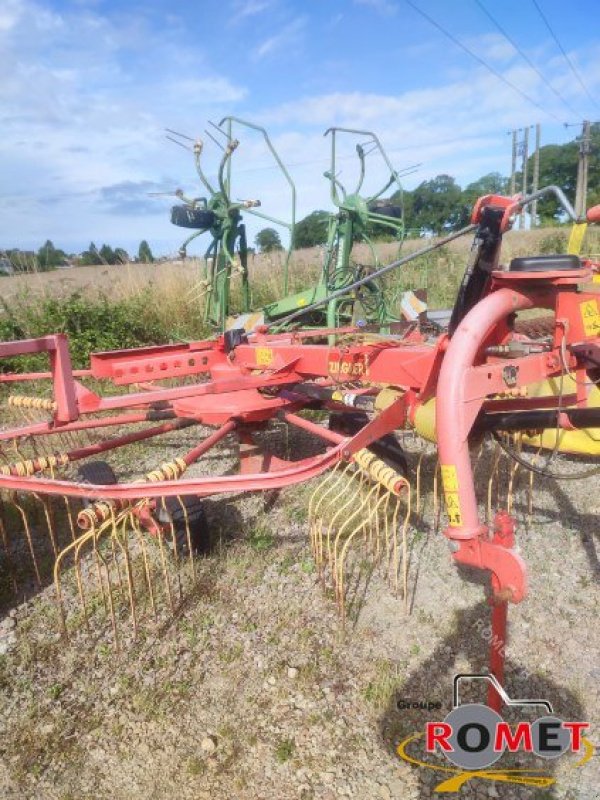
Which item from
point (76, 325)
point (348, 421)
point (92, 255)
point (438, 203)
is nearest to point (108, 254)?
point (92, 255)

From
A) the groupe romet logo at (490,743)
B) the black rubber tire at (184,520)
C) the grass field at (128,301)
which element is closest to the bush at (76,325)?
the grass field at (128,301)

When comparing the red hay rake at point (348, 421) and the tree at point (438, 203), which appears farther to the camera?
the tree at point (438, 203)

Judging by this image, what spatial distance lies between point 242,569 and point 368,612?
71cm

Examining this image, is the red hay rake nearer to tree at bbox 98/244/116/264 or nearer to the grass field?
the grass field

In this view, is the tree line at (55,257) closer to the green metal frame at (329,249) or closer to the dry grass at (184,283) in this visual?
the dry grass at (184,283)

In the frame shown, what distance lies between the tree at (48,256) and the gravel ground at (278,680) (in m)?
8.11

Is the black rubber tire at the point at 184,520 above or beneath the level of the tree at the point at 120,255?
beneath

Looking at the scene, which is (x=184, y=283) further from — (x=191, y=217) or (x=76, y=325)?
(x=191, y=217)

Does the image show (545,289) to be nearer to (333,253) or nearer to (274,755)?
(274,755)

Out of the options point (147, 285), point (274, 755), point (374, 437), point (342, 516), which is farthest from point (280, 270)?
point (274, 755)

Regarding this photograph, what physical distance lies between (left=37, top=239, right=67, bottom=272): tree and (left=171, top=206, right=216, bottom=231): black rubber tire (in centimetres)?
434

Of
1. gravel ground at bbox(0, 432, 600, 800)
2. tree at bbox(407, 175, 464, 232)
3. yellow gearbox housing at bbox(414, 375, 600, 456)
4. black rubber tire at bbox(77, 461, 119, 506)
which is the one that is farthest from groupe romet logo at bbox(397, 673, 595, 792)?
tree at bbox(407, 175, 464, 232)

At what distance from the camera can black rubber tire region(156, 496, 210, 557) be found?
→ 8.98 feet

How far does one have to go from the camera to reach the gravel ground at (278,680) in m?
1.80
